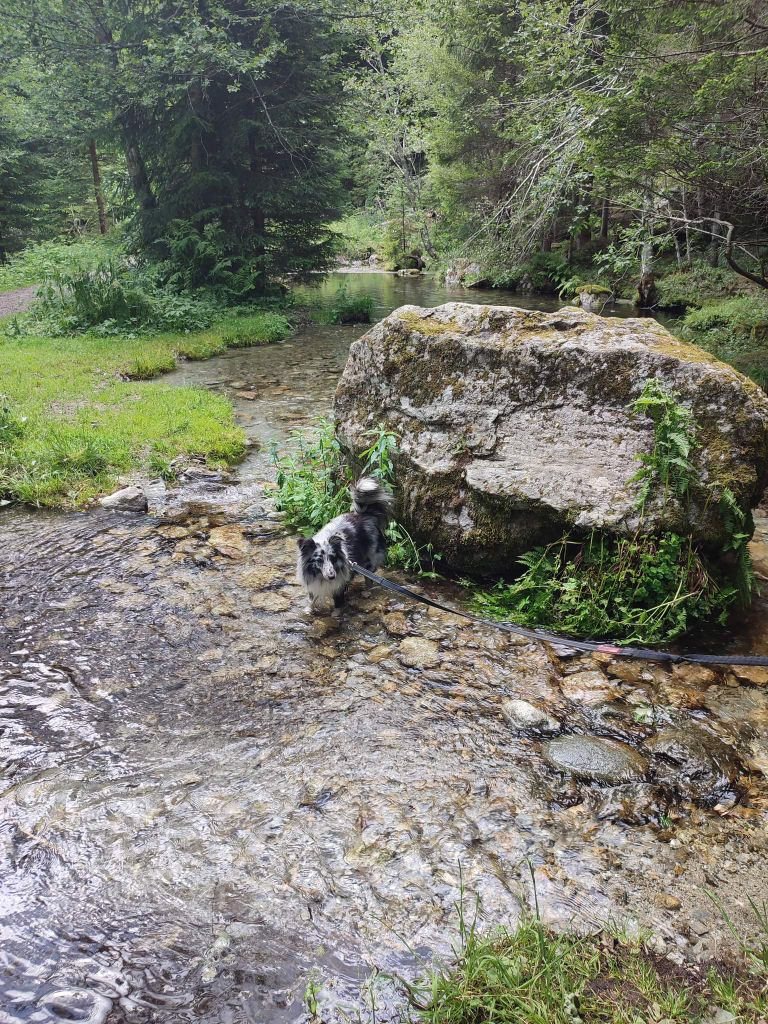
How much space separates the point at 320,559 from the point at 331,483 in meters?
2.00

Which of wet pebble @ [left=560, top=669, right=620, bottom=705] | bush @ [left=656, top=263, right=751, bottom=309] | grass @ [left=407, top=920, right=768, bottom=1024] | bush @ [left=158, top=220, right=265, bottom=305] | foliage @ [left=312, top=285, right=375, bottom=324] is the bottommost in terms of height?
wet pebble @ [left=560, top=669, right=620, bottom=705]

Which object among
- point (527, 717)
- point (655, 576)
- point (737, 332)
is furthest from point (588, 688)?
point (737, 332)

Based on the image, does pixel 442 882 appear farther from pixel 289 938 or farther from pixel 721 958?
pixel 721 958

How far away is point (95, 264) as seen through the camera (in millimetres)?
16203

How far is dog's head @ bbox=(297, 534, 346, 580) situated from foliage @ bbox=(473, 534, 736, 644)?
4.64ft

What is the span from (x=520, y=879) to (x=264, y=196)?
20.6m

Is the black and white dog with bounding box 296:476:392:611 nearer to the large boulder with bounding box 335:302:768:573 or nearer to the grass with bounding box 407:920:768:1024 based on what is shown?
the large boulder with bounding box 335:302:768:573

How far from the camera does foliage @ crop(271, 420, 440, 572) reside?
5.74 m

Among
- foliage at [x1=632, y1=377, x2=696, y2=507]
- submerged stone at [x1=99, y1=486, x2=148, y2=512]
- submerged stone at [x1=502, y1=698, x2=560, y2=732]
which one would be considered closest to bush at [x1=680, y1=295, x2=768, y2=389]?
foliage at [x1=632, y1=377, x2=696, y2=507]

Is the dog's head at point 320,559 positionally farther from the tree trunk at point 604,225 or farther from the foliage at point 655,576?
the tree trunk at point 604,225

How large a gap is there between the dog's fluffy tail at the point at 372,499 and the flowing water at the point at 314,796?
79cm

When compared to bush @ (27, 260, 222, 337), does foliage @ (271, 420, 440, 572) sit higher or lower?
lower

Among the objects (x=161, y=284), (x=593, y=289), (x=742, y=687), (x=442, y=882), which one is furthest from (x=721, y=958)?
(x=593, y=289)

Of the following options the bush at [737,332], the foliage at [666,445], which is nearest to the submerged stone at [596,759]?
the foliage at [666,445]
